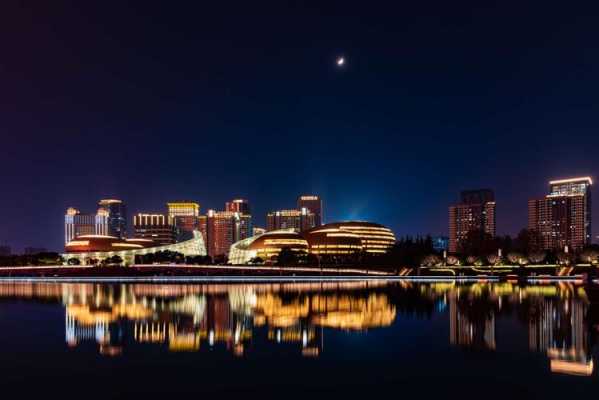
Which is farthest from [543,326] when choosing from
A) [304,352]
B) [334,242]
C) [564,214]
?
[564,214]

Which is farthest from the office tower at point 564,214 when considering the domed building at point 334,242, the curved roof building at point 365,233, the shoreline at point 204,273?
the shoreline at point 204,273

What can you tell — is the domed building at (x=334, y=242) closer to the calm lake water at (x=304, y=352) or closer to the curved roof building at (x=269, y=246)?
the curved roof building at (x=269, y=246)

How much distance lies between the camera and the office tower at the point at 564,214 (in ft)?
590

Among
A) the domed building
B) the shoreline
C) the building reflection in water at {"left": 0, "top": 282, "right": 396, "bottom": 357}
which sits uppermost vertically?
the building reflection in water at {"left": 0, "top": 282, "right": 396, "bottom": 357}

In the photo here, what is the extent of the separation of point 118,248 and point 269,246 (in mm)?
41865

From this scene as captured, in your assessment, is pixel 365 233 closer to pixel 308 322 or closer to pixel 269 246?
pixel 269 246

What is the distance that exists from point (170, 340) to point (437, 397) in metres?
10.1

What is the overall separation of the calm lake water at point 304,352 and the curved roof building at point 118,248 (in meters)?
107

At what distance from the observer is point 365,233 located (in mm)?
146000

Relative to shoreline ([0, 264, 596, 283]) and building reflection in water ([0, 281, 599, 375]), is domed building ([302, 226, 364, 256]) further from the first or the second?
building reflection in water ([0, 281, 599, 375])

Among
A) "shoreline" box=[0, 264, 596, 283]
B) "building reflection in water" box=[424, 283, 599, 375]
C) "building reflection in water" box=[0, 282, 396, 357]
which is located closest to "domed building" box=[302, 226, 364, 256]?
"shoreline" box=[0, 264, 596, 283]

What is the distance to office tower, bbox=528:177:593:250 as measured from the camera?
590ft

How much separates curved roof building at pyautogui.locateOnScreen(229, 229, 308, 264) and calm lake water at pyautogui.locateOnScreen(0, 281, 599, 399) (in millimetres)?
101549

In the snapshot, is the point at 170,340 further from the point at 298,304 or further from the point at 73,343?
the point at 298,304
